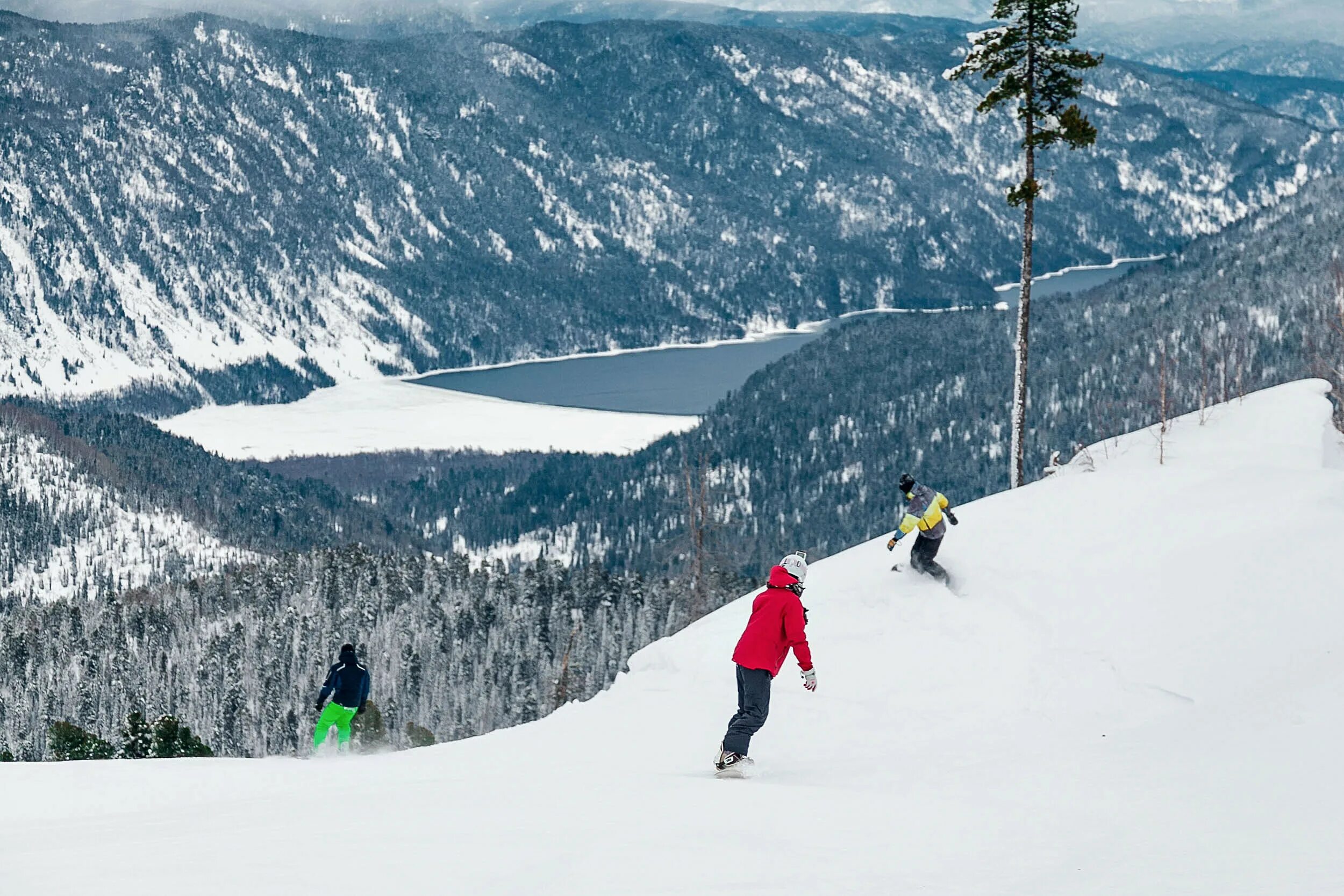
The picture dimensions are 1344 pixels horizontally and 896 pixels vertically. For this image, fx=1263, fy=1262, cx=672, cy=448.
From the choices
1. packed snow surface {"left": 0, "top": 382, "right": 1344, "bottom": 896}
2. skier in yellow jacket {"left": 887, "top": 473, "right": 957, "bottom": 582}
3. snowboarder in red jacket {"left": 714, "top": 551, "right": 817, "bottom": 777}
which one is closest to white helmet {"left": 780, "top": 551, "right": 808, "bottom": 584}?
snowboarder in red jacket {"left": 714, "top": 551, "right": 817, "bottom": 777}

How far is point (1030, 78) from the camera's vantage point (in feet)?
124

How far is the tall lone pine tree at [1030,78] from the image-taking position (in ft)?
121

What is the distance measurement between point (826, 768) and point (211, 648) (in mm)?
117770

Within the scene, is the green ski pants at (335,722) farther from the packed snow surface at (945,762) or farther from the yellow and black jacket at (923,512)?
the yellow and black jacket at (923,512)

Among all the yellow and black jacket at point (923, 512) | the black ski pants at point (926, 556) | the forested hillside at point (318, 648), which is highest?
the yellow and black jacket at point (923, 512)

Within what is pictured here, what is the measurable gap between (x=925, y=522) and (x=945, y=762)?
6195 mm

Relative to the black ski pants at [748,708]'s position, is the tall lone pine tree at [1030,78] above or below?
above

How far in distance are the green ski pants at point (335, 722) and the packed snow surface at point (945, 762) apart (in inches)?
115

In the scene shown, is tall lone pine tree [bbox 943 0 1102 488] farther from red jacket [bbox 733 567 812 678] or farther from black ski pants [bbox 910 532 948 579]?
red jacket [bbox 733 567 812 678]

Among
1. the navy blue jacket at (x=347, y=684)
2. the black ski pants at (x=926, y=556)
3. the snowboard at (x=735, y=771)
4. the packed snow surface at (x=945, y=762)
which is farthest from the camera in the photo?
the black ski pants at (x=926, y=556)

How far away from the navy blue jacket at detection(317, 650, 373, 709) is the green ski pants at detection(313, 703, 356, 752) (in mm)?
121

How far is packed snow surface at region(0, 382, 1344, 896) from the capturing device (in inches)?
457

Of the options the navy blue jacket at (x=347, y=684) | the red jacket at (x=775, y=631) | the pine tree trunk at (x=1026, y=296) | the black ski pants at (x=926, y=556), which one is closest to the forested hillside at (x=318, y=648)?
the pine tree trunk at (x=1026, y=296)

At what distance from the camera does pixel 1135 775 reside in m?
16.8
